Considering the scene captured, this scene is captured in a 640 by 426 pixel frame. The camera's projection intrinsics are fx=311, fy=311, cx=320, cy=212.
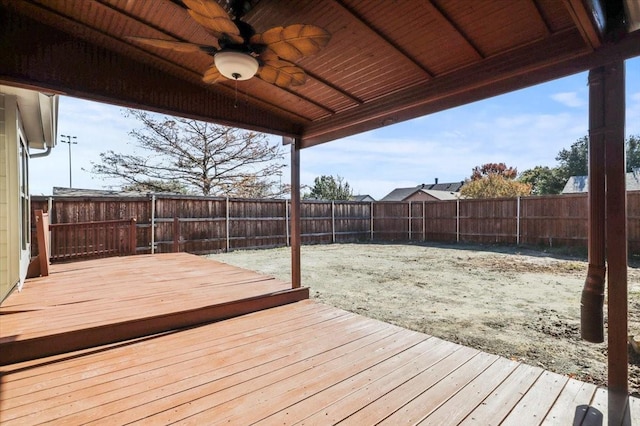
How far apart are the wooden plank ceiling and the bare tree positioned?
11.1 meters

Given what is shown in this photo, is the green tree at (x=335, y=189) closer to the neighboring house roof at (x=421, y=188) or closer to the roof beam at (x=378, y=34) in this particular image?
the neighboring house roof at (x=421, y=188)

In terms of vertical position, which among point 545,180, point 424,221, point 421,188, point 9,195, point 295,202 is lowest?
point 424,221

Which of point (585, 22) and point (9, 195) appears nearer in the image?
point (585, 22)

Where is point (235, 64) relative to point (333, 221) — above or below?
above

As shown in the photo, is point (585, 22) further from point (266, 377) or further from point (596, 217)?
point (266, 377)

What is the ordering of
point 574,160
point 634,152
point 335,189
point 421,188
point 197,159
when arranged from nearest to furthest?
1. point 197,159
2. point 634,152
3. point 574,160
4. point 335,189
5. point 421,188

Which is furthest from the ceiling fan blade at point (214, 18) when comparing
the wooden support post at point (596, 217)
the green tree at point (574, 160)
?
the green tree at point (574, 160)

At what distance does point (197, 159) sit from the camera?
1407 cm

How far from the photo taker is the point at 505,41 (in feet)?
6.35

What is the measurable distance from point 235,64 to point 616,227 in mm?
2571

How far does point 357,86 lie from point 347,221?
1067 cm

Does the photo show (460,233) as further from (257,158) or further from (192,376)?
(192,376)

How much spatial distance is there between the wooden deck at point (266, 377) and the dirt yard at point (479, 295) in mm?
766

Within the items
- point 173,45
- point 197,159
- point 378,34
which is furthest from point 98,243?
point 197,159
